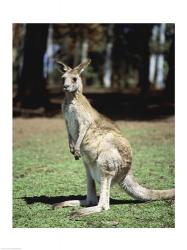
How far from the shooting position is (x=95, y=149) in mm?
6746

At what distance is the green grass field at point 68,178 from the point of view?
668cm

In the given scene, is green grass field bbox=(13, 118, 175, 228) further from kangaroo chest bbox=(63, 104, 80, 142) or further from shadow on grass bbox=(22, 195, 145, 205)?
kangaroo chest bbox=(63, 104, 80, 142)

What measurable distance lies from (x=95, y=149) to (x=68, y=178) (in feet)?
7.14

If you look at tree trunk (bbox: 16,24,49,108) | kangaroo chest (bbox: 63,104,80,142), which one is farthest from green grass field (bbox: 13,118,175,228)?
tree trunk (bbox: 16,24,49,108)

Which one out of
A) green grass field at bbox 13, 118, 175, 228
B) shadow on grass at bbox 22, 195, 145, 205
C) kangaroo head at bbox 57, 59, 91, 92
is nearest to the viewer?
green grass field at bbox 13, 118, 175, 228

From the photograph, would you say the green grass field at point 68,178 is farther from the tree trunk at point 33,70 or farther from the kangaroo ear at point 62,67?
the tree trunk at point 33,70

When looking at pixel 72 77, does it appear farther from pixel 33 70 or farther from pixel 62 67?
pixel 33 70

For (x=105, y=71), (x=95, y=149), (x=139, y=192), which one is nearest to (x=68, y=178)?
(x=139, y=192)

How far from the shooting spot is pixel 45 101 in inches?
662

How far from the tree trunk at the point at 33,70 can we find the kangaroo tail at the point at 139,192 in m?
9.76

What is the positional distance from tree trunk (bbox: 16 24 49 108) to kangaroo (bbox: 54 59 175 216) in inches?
372

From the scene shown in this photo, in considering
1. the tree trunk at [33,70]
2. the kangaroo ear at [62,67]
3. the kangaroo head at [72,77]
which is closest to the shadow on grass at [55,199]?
the kangaroo head at [72,77]

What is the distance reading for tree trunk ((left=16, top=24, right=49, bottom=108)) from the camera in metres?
16.1
